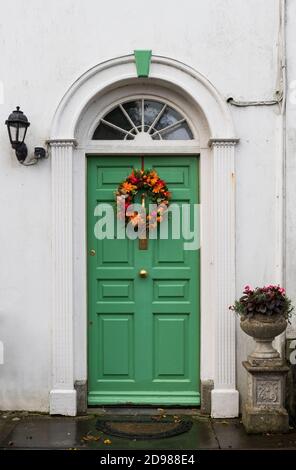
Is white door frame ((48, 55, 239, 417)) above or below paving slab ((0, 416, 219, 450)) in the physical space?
above

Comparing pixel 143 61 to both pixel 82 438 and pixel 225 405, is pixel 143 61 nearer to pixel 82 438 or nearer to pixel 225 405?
pixel 225 405

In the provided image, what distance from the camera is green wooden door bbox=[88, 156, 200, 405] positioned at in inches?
232

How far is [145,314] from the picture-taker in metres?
5.91

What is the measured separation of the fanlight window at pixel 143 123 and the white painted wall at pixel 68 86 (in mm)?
538

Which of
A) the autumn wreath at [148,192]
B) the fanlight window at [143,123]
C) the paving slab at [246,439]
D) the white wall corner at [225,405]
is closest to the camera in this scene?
the paving slab at [246,439]

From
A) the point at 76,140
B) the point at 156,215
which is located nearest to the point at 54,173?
the point at 76,140

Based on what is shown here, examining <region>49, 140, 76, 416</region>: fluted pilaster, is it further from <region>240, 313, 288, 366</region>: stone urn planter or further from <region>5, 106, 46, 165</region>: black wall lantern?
<region>240, 313, 288, 366</region>: stone urn planter

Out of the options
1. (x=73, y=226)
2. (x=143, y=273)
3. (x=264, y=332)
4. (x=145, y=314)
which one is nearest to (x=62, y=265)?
(x=73, y=226)

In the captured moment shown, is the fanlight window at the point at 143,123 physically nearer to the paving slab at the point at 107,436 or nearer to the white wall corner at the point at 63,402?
the white wall corner at the point at 63,402

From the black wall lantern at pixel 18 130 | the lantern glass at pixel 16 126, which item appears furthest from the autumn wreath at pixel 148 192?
the lantern glass at pixel 16 126

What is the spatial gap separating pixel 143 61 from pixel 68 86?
80cm

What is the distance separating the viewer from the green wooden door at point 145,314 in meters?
5.90

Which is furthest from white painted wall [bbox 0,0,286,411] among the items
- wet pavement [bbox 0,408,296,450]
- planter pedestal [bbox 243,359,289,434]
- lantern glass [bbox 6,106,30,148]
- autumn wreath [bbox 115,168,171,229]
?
autumn wreath [bbox 115,168,171,229]

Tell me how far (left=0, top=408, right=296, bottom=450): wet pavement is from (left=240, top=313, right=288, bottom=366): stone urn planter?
67 cm
